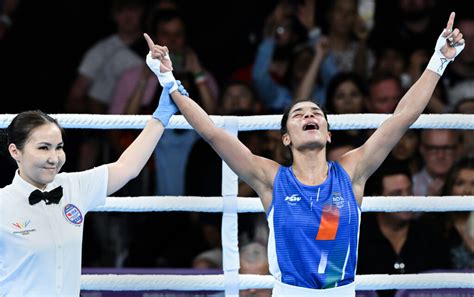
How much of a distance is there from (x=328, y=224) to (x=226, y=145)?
0.52 meters

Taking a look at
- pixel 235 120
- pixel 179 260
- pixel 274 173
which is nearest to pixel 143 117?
pixel 235 120

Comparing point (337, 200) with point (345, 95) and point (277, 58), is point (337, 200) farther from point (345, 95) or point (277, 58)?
point (277, 58)

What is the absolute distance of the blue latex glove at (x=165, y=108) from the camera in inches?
151

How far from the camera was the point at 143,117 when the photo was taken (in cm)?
420

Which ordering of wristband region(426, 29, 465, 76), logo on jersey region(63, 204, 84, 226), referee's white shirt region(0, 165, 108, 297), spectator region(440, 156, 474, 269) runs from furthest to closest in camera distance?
spectator region(440, 156, 474, 269), wristband region(426, 29, 465, 76), logo on jersey region(63, 204, 84, 226), referee's white shirt region(0, 165, 108, 297)

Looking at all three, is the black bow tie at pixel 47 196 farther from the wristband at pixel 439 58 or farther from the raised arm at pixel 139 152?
the wristband at pixel 439 58

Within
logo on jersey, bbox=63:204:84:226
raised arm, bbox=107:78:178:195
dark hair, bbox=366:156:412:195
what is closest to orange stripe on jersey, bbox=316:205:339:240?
raised arm, bbox=107:78:178:195

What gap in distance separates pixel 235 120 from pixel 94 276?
3.11ft

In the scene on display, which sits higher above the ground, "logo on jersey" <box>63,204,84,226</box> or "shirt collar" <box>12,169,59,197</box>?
"shirt collar" <box>12,169,59,197</box>

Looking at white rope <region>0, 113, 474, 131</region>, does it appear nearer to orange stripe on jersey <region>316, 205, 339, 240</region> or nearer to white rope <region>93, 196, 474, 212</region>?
white rope <region>93, 196, 474, 212</region>

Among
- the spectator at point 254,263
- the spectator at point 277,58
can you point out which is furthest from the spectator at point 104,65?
the spectator at point 254,263

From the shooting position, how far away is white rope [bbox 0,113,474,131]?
419 centimetres

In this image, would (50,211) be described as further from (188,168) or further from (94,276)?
(188,168)

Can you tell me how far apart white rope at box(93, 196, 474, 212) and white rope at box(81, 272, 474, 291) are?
0.31 metres
